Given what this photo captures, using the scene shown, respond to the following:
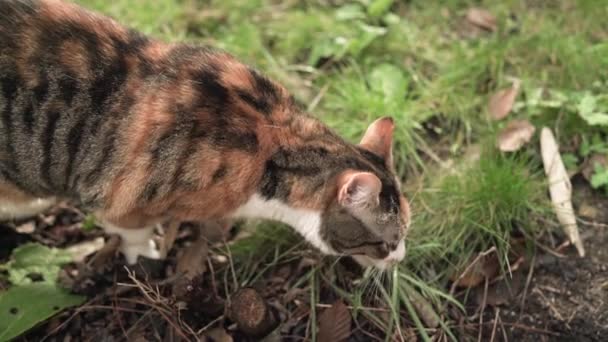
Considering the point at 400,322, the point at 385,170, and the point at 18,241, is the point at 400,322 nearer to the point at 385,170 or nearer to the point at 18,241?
the point at 385,170

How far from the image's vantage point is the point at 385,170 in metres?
2.50

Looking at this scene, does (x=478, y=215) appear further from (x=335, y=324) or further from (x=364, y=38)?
(x=364, y=38)

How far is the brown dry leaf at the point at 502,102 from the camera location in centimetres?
328

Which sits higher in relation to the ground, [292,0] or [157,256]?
[292,0]

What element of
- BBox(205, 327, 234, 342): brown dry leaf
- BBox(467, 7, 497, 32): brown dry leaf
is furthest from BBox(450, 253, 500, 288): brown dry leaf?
BBox(467, 7, 497, 32): brown dry leaf

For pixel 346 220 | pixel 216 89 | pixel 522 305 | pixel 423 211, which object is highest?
pixel 216 89

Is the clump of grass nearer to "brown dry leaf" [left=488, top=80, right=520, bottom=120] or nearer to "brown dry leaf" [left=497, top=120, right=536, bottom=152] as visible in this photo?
"brown dry leaf" [left=497, top=120, right=536, bottom=152]

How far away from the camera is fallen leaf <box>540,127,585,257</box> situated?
2.88 metres

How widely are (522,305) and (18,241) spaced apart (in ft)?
7.32

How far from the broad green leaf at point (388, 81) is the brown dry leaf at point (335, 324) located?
4.17 ft

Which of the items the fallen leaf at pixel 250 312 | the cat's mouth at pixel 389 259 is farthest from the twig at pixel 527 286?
the fallen leaf at pixel 250 312

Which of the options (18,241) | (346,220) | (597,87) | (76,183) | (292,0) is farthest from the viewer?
(292,0)

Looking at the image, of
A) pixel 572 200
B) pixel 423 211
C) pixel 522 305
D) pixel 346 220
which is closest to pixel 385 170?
pixel 346 220

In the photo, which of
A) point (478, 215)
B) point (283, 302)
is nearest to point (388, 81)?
point (478, 215)
